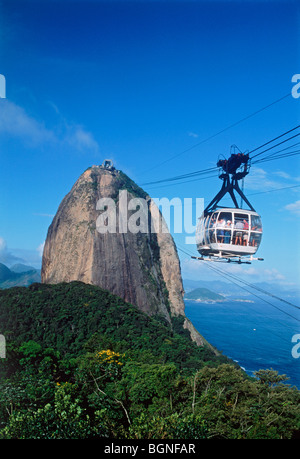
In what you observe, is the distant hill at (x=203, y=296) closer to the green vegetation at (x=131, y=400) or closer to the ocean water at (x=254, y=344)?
the ocean water at (x=254, y=344)

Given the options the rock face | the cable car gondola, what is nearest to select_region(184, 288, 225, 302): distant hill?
the rock face

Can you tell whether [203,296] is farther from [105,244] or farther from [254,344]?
[105,244]

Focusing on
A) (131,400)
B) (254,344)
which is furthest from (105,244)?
(254,344)

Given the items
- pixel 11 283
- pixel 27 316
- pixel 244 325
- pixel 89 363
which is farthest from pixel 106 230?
pixel 11 283

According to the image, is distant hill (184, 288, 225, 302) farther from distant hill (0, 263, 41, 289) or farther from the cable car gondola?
the cable car gondola

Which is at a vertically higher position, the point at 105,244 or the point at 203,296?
the point at 105,244

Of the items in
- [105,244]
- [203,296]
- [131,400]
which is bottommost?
[203,296]

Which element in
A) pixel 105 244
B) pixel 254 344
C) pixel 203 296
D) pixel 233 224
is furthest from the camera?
pixel 203 296
